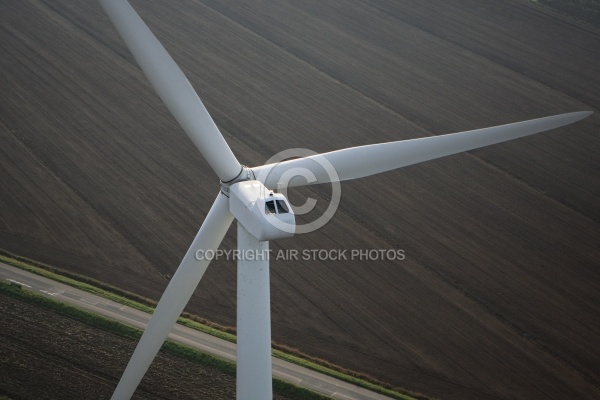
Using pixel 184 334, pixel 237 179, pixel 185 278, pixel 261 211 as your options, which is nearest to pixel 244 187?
pixel 237 179

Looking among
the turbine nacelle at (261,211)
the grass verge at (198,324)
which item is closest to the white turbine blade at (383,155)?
the turbine nacelle at (261,211)

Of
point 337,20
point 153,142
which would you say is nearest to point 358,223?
point 153,142

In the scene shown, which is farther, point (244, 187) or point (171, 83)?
point (244, 187)

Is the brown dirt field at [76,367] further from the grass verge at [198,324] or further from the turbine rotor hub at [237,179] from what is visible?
the turbine rotor hub at [237,179]

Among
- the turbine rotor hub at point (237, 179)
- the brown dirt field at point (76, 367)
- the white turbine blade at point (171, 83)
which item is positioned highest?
the white turbine blade at point (171, 83)

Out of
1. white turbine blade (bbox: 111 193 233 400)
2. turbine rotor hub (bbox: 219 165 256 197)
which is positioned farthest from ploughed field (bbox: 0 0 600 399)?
turbine rotor hub (bbox: 219 165 256 197)

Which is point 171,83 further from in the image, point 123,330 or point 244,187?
point 123,330
